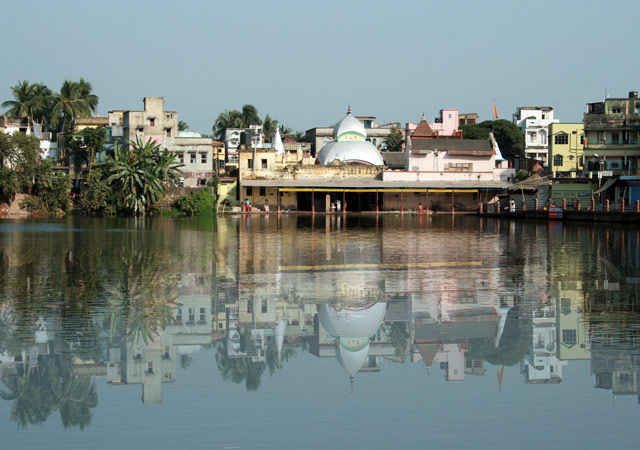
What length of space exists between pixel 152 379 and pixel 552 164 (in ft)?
189

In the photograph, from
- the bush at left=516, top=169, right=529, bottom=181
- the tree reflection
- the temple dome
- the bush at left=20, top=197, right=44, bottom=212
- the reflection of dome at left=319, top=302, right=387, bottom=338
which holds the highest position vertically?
the temple dome

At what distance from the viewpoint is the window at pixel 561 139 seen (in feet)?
204

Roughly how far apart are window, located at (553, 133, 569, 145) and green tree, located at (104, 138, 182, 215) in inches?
1169

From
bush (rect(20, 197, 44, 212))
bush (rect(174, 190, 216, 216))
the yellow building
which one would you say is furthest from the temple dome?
bush (rect(20, 197, 44, 212))

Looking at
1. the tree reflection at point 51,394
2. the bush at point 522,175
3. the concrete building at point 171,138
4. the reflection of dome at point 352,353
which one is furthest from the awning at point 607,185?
the tree reflection at point 51,394

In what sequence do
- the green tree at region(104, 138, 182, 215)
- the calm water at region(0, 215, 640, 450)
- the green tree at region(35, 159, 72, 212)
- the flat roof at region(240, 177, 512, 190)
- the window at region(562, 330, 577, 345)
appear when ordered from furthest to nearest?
the flat roof at region(240, 177, 512, 190) → the green tree at region(35, 159, 72, 212) → the green tree at region(104, 138, 182, 215) → the window at region(562, 330, 577, 345) → the calm water at region(0, 215, 640, 450)

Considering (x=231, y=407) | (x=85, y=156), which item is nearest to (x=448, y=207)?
(x=85, y=156)

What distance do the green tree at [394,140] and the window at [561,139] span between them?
24.9 meters

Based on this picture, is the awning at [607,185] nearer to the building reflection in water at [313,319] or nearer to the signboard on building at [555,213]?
the signboard on building at [555,213]

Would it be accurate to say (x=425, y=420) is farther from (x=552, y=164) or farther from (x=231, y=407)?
(x=552, y=164)

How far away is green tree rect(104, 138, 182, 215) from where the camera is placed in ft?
182

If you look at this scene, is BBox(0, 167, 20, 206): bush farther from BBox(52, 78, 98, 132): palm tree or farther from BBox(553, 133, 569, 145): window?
BBox(553, 133, 569, 145): window

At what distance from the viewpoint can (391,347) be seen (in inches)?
411

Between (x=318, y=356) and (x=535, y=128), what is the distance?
81.1m
